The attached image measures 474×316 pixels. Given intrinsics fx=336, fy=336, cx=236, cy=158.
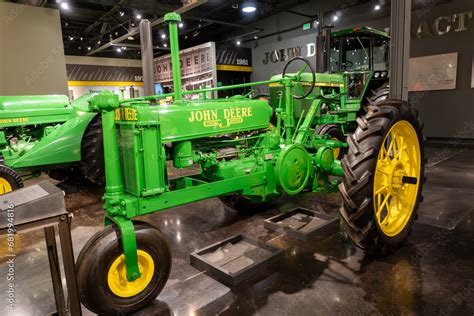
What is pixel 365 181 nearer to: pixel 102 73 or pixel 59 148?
pixel 59 148

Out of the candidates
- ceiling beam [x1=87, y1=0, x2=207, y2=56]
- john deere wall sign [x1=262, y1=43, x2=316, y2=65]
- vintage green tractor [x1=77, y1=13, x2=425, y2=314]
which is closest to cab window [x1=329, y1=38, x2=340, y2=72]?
ceiling beam [x1=87, y1=0, x2=207, y2=56]

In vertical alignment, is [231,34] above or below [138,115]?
above

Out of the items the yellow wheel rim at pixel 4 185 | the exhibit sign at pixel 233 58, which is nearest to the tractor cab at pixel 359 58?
the yellow wheel rim at pixel 4 185

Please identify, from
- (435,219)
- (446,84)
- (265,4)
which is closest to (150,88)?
(265,4)

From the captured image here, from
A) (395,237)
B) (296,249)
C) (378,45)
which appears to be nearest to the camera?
(395,237)

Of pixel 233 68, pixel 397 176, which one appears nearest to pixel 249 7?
pixel 233 68

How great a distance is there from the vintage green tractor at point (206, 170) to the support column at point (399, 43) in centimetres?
64

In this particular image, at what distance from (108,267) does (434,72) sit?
8562mm

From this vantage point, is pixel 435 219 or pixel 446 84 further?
pixel 446 84

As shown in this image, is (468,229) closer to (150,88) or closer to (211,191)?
(211,191)

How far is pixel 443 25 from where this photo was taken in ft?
25.2

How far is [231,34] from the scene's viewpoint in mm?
14172

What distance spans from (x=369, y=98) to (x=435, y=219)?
14.2 ft

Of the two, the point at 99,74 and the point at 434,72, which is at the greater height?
the point at 99,74
